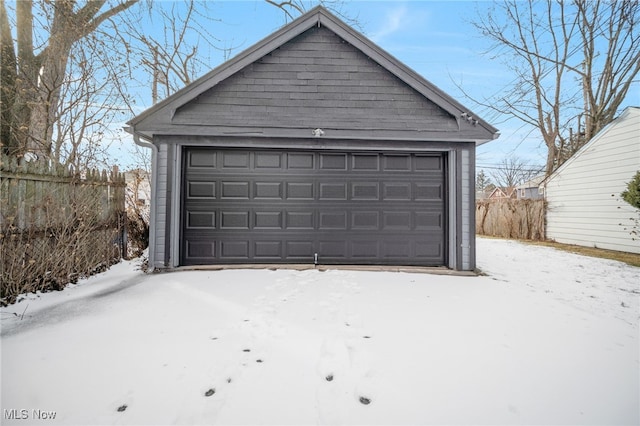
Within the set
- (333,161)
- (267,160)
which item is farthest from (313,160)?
(267,160)

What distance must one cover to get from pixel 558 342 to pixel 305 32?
236 inches

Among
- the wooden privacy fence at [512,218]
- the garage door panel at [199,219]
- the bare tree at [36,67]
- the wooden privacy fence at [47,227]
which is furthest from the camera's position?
the wooden privacy fence at [512,218]

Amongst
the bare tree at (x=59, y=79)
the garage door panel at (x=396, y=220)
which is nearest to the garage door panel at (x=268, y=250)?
the garage door panel at (x=396, y=220)

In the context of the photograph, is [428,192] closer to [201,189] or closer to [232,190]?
[232,190]

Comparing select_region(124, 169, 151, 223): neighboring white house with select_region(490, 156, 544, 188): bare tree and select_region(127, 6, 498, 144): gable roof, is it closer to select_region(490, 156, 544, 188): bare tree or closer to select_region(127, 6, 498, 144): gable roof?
select_region(127, 6, 498, 144): gable roof

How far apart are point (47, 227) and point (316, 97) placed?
4669 millimetres

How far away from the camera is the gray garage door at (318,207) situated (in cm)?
539

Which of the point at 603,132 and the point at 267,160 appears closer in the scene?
the point at 267,160

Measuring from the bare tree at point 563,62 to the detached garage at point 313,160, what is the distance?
12.3m

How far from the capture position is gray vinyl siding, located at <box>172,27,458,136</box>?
17.0 feet

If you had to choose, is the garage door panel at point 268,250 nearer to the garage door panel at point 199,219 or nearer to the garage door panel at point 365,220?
the garage door panel at point 199,219

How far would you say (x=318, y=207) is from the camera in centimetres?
548

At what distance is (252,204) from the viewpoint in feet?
17.7

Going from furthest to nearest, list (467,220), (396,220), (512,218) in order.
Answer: (512,218), (396,220), (467,220)
